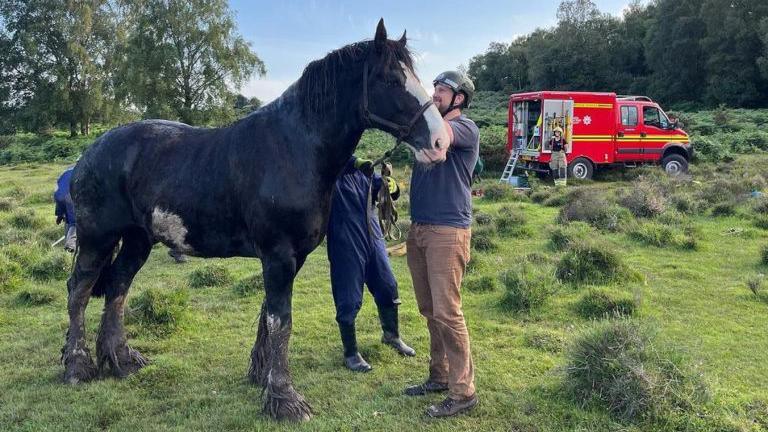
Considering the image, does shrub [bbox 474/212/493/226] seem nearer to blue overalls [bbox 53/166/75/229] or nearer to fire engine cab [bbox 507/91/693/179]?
blue overalls [bbox 53/166/75/229]

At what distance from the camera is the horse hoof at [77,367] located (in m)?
4.40

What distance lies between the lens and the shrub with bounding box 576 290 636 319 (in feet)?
18.4

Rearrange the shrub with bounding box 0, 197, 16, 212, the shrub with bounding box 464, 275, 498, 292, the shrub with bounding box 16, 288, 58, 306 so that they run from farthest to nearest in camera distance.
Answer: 1. the shrub with bounding box 0, 197, 16, 212
2. the shrub with bounding box 464, 275, 498, 292
3. the shrub with bounding box 16, 288, 58, 306

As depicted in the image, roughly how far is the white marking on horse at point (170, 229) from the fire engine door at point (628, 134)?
16775mm

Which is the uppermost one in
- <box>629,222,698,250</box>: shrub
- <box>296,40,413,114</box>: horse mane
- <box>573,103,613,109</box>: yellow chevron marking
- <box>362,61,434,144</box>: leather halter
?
<box>573,103,613,109</box>: yellow chevron marking

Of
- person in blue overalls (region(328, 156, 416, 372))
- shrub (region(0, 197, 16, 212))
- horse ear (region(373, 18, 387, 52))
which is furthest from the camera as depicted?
shrub (region(0, 197, 16, 212))

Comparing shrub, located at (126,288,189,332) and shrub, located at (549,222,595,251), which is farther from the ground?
shrub, located at (549,222,595,251)

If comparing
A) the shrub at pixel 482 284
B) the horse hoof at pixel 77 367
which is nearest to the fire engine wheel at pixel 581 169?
the shrub at pixel 482 284

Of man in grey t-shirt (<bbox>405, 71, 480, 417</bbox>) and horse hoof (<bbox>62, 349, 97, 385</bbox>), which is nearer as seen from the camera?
man in grey t-shirt (<bbox>405, 71, 480, 417</bbox>)

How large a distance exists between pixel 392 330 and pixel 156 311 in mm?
2474

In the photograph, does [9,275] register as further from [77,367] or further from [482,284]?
[482,284]

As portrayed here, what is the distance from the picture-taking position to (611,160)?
59.1 feet

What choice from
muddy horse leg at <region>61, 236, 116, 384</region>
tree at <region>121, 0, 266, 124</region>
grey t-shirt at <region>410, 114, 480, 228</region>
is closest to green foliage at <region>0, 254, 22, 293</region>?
muddy horse leg at <region>61, 236, 116, 384</region>

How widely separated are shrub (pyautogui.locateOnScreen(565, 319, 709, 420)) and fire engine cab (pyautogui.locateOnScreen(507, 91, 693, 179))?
14002mm
